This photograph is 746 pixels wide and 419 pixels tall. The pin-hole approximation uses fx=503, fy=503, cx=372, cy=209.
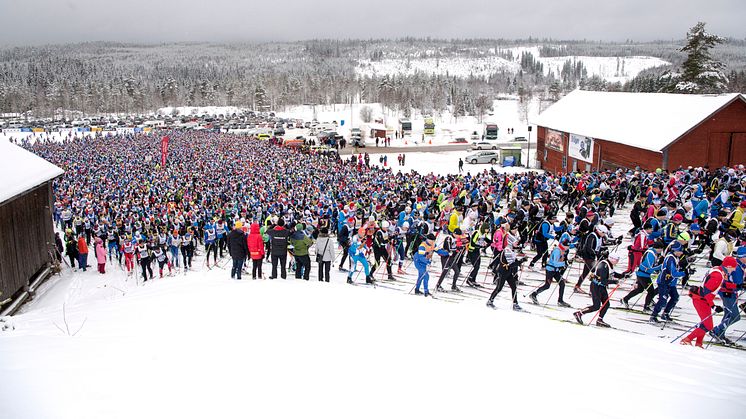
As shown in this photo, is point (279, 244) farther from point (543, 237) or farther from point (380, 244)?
point (543, 237)

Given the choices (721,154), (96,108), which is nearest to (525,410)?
(721,154)

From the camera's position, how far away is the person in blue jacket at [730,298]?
7.88 meters

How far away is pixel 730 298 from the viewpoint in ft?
26.0

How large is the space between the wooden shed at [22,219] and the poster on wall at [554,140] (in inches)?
1166

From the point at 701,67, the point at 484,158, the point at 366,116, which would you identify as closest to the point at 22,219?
the point at 484,158

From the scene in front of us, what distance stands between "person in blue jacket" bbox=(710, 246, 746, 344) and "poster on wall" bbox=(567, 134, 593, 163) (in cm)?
2340

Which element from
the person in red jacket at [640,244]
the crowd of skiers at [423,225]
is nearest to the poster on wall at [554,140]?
the crowd of skiers at [423,225]

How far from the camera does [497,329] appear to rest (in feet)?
25.1

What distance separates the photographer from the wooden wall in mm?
13383

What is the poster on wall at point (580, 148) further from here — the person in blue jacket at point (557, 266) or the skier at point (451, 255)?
the person in blue jacket at point (557, 266)

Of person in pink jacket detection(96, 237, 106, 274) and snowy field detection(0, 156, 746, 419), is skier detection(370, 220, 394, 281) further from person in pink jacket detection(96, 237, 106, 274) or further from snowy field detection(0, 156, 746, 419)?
person in pink jacket detection(96, 237, 106, 274)

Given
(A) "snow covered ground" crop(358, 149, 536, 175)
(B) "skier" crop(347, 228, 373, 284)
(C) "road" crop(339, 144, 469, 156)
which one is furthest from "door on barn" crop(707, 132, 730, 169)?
(C) "road" crop(339, 144, 469, 156)

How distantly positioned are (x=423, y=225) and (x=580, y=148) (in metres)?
22.8

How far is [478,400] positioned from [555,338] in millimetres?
2722
